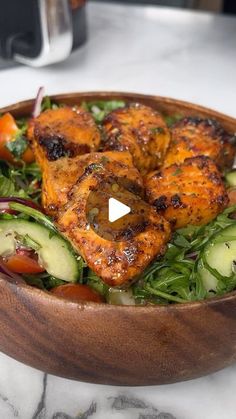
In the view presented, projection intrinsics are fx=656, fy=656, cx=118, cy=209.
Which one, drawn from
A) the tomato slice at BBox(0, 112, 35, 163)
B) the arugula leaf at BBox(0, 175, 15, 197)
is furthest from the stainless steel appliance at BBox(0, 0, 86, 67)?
the arugula leaf at BBox(0, 175, 15, 197)

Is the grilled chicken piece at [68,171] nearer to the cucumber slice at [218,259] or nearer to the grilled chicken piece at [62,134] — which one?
the grilled chicken piece at [62,134]

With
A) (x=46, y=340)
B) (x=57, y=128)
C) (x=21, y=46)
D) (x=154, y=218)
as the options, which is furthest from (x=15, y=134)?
(x=21, y=46)

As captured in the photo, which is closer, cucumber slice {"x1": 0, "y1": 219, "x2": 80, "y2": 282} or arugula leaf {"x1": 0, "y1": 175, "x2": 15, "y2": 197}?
cucumber slice {"x1": 0, "y1": 219, "x2": 80, "y2": 282}

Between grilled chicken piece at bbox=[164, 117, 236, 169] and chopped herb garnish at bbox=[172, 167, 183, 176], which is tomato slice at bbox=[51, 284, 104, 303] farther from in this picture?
grilled chicken piece at bbox=[164, 117, 236, 169]

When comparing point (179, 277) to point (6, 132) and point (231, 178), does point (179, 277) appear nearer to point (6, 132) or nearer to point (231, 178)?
point (231, 178)

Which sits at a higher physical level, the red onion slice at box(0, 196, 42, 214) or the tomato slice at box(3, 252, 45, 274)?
the red onion slice at box(0, 196, 42, 214)

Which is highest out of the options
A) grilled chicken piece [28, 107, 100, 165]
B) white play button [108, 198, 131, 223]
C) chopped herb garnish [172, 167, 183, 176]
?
white play button [108, 198, 131, 223]

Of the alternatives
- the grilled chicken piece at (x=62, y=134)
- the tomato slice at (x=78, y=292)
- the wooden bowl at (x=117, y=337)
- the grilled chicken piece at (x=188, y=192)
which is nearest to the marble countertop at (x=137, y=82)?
the wooden bowl at (x=117, y=337)
